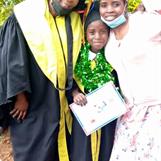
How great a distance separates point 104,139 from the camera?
3.75m

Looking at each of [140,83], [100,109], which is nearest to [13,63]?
[100,109]

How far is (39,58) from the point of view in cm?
345

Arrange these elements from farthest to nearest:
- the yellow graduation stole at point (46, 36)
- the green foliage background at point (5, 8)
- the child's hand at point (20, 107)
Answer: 1. the green foliage background at point (5, 8)
2. the child's hand at point (20, 107)
3. the yellow graduation stole at point (46, 36)

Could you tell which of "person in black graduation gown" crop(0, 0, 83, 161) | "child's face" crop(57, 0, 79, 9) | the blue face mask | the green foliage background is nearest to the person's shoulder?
"person in black graduation gown" crop(0, 0, 83, 161)

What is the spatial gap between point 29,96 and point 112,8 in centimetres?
90

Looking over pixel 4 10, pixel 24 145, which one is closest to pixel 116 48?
pixel 24 145

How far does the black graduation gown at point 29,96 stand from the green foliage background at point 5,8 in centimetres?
158

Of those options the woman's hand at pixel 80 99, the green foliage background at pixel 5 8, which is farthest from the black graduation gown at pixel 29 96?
the green foliage background at pixel 5 8

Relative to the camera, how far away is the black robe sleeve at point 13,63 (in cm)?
345

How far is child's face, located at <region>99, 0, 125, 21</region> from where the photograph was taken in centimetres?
335

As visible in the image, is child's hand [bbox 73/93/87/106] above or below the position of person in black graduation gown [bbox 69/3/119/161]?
below

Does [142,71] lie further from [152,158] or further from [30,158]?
[30,158]

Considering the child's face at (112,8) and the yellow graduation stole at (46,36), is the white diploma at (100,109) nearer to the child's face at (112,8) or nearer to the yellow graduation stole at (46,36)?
the yellow graduation stole at (46,36)

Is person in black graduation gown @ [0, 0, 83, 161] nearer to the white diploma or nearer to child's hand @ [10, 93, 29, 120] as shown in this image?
child's hand @ [10, 93, 29, 120]
